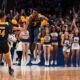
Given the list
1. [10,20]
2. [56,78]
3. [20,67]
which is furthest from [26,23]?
[56,78]

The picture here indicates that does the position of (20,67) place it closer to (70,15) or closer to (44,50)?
(44,50)

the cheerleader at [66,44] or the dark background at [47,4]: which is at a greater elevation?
the dark background at [47,4]

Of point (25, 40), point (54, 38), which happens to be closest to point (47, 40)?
point (54, 38)

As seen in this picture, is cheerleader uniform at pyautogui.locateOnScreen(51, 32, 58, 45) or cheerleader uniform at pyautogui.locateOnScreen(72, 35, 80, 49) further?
cheerleader uniform at pyautogui.locateOnScreen(51, 32, 58, 45)

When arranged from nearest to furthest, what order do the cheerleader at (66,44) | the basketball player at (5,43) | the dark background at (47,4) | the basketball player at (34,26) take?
the basketball player at (5,43)
the cheerleader at (66,44)
the basketball player at (34,26)
the dark background at (47,4)

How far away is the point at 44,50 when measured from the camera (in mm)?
19016

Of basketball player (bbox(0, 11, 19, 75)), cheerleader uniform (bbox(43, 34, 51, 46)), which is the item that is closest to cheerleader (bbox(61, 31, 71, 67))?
cheerleader uniform (bbox(43, 34, 51, 46))

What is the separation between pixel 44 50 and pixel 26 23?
5.54ft

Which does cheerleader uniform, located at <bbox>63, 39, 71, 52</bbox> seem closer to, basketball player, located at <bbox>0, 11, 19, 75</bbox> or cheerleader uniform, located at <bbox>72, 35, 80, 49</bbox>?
cheerleader uniform, located at <bbox>72, 35, 80, 49</bbox>

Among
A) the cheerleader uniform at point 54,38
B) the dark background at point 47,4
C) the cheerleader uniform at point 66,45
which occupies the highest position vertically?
the dark background at point 47,4

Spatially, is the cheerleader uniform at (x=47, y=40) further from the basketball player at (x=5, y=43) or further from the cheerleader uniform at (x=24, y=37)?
the basketball player at (x=5, y=43)

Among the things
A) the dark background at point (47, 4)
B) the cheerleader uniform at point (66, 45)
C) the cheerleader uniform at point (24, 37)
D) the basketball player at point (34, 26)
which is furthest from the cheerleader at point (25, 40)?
the dark background at point (47, 4)

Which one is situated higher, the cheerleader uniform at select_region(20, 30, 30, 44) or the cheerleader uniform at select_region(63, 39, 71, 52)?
the cheerleader uniform at select_region(20, 30, 30, 44)

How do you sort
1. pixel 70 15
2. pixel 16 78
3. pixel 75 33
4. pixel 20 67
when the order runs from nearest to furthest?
pixel 16 78 < pixel 20 67 < pixel 75 33 < pixel 70 15
